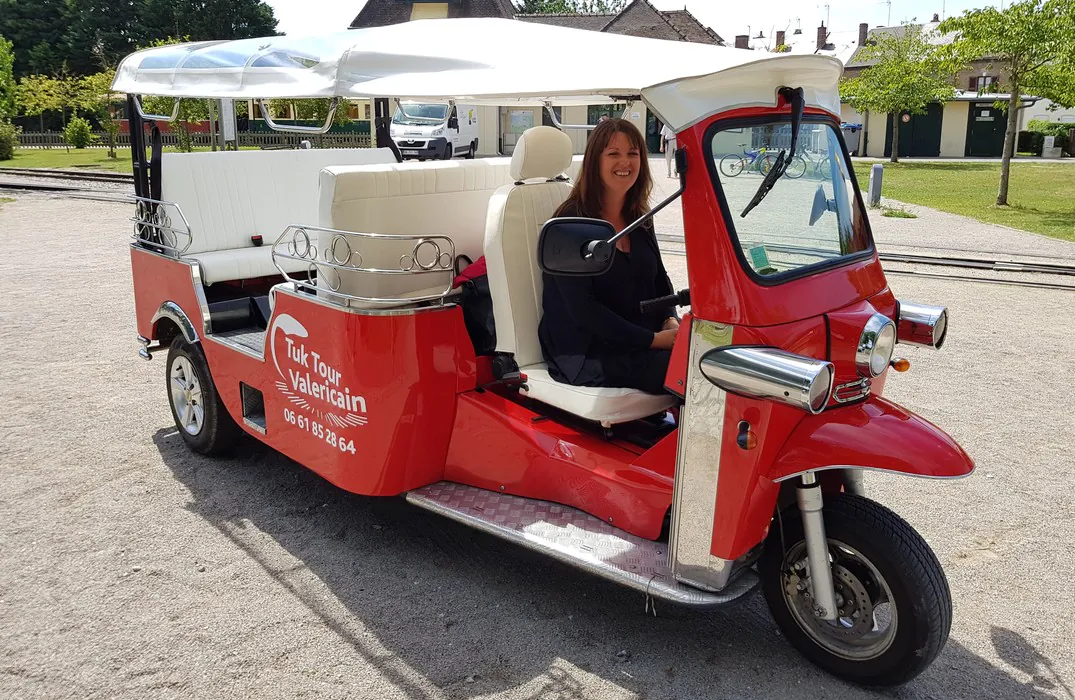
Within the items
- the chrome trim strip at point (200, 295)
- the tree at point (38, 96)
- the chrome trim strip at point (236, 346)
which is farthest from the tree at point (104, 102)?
the chrome trim strip at point (236, 346)

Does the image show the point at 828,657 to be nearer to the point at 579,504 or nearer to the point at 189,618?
the point at 579,504

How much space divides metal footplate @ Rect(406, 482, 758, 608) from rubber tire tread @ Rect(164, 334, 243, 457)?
166 cm

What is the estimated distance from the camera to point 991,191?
73.2 ft

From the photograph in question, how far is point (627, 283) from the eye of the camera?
3828 mm

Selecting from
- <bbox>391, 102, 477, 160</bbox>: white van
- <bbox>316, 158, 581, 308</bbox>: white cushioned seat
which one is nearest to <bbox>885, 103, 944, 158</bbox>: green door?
<bbox>391, 102, 477, 160</bbox>: white van

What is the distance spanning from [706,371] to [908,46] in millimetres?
36026

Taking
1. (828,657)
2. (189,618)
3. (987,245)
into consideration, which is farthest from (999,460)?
(987,245)

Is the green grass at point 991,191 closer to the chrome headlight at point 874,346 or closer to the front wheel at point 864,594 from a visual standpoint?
the chrome headlight at point 874,346

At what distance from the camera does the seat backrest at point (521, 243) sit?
3824 mm

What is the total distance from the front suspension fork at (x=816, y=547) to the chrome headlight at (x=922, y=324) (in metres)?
0.92

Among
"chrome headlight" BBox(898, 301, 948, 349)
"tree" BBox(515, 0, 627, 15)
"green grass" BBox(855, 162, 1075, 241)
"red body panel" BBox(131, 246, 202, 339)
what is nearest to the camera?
"chrome headlight" BBox(898, 301, 948, 349)

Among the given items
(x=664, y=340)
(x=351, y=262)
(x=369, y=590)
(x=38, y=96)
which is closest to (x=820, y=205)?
(x=664, y=340)

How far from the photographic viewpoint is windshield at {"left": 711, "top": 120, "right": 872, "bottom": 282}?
121 inches

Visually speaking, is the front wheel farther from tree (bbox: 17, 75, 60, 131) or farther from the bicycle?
tree (bbox: 17, 75, 60, 131)
